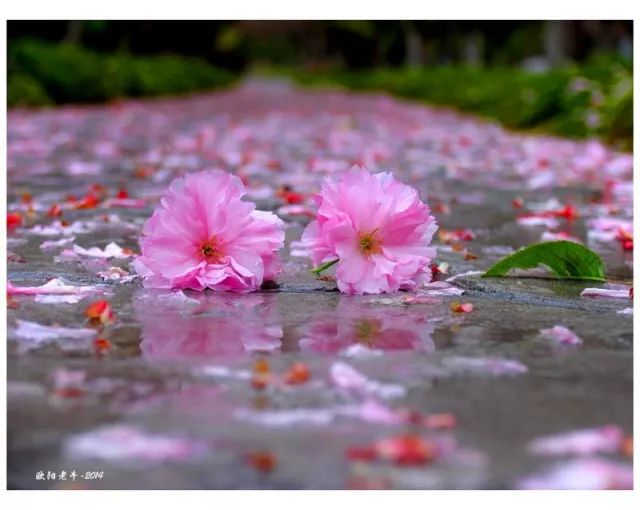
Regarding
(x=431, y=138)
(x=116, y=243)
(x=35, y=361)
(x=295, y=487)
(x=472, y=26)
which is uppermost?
(x=472, y=26)

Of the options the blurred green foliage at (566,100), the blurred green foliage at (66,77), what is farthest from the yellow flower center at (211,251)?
the blurred green foliage at (66,77)

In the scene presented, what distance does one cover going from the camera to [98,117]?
10656 mm

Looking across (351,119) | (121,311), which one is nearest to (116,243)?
(121,311)

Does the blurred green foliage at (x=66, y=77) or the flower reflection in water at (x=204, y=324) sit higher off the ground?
the blurred green foliage at (x=66, y=77)

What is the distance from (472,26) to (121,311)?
19695 mm

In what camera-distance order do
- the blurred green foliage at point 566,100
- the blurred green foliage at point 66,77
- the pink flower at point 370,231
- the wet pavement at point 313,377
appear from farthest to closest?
the blurred green foliage at point 66,77, the blurred green foliage at point 566,100, the pink flower at point 370,231, the wet pavement at point 313,377

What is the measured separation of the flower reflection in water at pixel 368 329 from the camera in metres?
1.62

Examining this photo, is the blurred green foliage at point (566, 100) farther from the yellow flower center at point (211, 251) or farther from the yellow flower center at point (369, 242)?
the yellow flower center at point (211, 251)

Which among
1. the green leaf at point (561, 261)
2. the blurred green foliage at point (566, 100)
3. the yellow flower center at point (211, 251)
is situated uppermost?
the blurred green foliage at point (566, 100)

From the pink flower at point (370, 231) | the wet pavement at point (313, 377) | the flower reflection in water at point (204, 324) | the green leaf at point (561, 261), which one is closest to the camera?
the wet pavement at point (313, 377)

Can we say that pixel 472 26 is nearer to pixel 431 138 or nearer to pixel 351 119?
pixel 351 119

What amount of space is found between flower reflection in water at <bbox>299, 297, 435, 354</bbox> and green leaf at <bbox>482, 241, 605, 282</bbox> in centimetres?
34

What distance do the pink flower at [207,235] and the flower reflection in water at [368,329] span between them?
201mm

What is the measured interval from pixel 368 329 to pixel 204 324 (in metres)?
0.27
